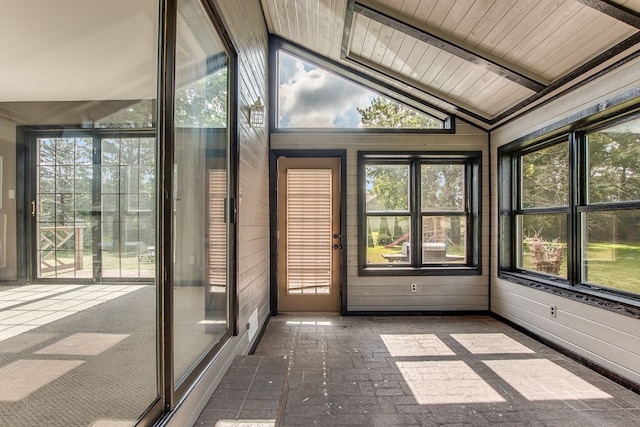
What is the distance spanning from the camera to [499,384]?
2.44 meters

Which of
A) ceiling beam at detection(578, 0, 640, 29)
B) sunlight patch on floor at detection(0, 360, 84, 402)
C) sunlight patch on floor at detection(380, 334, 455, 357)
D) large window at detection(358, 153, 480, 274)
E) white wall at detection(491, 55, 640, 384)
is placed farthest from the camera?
large window at detection(358, 153, 480, 274)

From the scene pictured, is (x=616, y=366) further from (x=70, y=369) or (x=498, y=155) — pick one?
(x=70, y=369)

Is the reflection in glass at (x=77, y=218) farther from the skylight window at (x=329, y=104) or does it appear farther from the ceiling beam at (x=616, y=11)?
the skylight window at (x=329, y=104)

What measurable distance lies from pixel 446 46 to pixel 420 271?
8.44 feet

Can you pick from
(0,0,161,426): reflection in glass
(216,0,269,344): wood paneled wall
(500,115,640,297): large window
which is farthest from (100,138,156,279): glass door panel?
(500,115,640,297): large window

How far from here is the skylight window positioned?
4277 millimetres

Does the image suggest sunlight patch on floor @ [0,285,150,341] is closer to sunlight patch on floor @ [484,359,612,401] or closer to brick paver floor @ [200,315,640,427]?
brick paver floor @ [200,315,640,427]

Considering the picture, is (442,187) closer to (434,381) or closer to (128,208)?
(434,381)

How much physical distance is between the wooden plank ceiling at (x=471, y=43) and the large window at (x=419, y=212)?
0.75 metres

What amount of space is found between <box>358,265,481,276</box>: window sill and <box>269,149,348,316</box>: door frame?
12.7 inches

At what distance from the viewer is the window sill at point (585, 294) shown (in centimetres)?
241

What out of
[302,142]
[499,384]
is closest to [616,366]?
[499,384]

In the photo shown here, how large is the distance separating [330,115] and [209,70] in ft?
8.04

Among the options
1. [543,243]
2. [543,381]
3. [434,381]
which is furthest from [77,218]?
[543,243]
